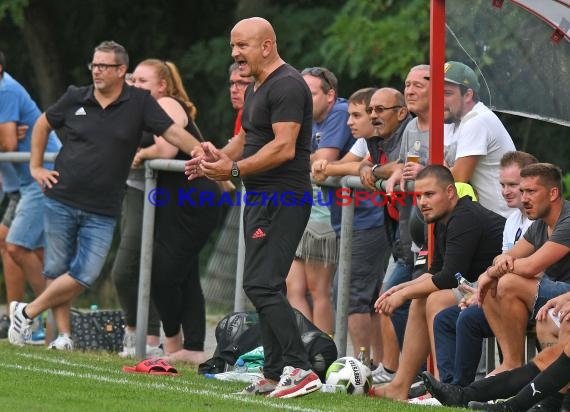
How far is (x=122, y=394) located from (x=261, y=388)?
88 cm

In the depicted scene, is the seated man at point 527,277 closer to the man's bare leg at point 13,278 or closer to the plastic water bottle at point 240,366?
the plastic water bottle at point 240,366

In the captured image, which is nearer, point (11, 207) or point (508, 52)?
point (508, 52)

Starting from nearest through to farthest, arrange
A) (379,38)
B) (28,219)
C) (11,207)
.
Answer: (28,219) → (11,207) → (379,38)

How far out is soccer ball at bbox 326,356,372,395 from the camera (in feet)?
30.0

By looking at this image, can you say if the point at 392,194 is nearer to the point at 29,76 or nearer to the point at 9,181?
the point at 9,181

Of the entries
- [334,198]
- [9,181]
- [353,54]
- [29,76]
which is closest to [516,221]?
[334,198]

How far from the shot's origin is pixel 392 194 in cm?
969

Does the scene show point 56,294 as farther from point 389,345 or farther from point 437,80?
point 437,80

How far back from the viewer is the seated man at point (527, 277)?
8344 millimetres

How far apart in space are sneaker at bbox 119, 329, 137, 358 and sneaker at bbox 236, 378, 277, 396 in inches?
110

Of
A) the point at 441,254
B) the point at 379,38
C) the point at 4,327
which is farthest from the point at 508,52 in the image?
the point at 379,38

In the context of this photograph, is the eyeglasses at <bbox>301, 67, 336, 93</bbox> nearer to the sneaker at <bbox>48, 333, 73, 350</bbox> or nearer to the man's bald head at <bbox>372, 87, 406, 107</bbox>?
the man's bald head at <bbox>372, 87, 406, 107</bbox>

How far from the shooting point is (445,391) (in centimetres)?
842

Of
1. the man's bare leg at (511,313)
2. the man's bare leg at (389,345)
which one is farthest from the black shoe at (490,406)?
the man's bare leg at (389,345)
